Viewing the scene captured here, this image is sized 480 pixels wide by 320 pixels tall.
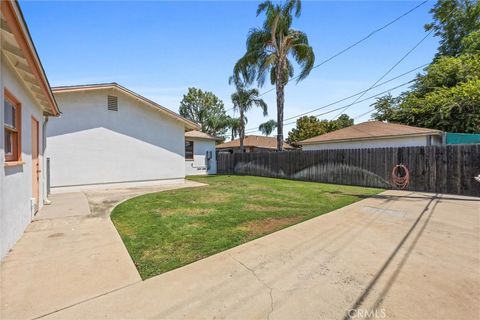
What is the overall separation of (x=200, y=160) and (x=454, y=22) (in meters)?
27.9

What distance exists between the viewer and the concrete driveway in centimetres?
219

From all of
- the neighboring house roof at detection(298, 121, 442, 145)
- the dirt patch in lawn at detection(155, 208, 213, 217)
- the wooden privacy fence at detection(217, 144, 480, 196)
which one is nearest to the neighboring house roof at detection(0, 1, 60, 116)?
the dirt patch in lawn at detection(155, 208, 213, 217)

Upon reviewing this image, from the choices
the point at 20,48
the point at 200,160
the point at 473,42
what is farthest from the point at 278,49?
the point at 473,42

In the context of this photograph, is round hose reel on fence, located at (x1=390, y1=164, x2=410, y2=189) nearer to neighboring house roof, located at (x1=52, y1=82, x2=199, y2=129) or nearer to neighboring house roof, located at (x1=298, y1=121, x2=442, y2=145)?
neighboring house roof, located at (x1=298, y1=121, x2=442, y2=145)

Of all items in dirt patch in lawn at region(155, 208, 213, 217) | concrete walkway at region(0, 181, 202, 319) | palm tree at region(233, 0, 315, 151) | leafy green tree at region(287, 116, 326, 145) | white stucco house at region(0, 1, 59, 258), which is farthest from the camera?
leafy green tree at region(287, 116, 326, 145)

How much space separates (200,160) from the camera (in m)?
18.8

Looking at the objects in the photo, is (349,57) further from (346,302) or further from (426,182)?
(346,302)

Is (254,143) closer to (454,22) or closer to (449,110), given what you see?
(449,110)

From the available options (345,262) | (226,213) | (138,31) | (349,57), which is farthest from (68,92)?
(349,57)

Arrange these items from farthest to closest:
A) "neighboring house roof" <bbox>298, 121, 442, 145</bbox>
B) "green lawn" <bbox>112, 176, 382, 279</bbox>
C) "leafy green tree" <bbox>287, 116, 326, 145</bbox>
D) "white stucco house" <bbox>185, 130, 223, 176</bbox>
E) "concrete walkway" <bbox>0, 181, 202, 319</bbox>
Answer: "leafy green tree" <bbox>287, 116, 326, 145</bbox>, "white stucco house" <bbox>185, 130, 223, 176</bbox>, "neighboring house roof" <bbox>298, 121, 442, 145</bbox>, "green lawn" <bbox>112, 176, 382, 279</bbox>, "concrete walkway" <bbox>0, 181, 202, 319</bbox>

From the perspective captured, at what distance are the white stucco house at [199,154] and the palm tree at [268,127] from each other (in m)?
14.1

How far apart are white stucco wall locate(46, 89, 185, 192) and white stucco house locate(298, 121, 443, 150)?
1005 cm

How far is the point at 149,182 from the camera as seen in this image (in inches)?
451

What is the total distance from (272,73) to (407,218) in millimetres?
→ 13379
